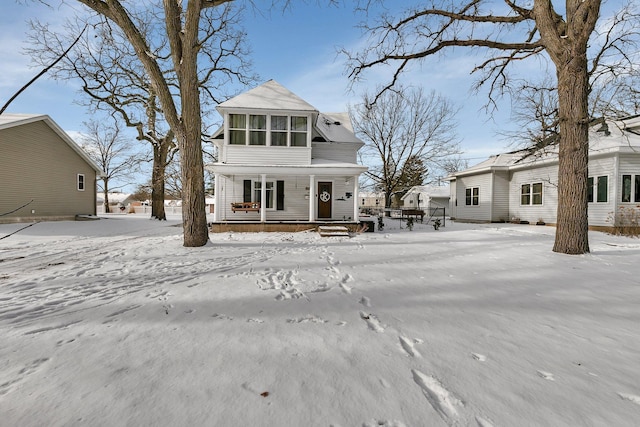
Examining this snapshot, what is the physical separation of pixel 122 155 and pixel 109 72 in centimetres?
2198

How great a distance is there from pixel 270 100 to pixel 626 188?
55.8ft

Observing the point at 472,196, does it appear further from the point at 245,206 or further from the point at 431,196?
the point at 431,196

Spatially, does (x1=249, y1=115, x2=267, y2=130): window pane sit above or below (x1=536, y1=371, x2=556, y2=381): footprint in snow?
above

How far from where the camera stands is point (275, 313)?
3.10 m

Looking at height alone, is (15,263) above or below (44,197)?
below

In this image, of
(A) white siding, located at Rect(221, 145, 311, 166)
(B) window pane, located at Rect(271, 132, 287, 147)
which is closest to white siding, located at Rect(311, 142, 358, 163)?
(A) white siding, located at Rect(221, 145, 311, 166)

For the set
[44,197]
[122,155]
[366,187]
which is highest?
[122,155]

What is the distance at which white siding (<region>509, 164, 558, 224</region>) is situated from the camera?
50.3 feet

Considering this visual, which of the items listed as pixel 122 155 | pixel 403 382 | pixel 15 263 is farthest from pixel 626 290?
pixel 122 155

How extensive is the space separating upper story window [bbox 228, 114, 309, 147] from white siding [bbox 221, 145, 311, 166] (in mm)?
255

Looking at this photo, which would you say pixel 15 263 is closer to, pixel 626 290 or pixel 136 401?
pixel 136 401

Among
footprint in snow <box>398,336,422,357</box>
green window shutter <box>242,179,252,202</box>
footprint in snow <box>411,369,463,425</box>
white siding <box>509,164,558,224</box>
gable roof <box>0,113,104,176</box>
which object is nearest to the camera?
footprint in snow <box>411,369,463,425</box>

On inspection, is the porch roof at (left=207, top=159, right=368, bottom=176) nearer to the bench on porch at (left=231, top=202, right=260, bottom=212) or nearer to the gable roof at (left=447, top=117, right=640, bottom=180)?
the bench on porch at (left=231, top=202, right=260, bottom=212)

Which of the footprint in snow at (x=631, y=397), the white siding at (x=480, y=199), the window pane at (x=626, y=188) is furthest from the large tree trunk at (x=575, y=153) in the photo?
the white siding at (x=480, y=199)
